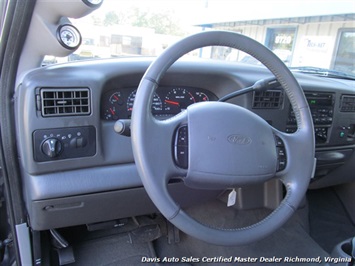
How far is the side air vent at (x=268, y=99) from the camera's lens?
1.49m

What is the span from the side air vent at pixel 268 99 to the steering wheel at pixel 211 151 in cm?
43

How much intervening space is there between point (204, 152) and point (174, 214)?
0.20m

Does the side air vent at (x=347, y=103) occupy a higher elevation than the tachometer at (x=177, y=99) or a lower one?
lower

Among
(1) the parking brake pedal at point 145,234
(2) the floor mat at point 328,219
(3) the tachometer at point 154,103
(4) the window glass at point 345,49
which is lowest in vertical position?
(2) the floor mat at point 328,219

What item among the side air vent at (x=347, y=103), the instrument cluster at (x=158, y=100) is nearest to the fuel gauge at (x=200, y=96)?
the instrument cluster at (x=158, y=100)

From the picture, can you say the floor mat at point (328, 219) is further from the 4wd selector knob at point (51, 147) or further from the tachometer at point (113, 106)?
the 4wd selector knob at point (51, 147)

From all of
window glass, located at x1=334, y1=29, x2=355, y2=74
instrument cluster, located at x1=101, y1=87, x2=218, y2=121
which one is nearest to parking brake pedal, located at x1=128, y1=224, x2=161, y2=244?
instrument cluster, located at x1=101, y1=87, x2=218, y2=121

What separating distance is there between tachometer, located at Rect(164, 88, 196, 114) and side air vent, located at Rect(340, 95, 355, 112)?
105cm

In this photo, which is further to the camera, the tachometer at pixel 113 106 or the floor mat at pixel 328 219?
the floor mat at pixel 328 219

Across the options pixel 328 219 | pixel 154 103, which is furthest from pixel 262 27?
pixel 154 103

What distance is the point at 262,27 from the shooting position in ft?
24.2

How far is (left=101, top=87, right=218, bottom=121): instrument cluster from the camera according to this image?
1293mm

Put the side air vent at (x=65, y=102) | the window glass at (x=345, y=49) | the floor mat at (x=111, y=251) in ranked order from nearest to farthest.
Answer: the side air vent at (x=65, y=102), the floor mat at (x=111, y=251), the window glass at (x=345, y=49)

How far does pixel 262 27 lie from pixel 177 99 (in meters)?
6.72
